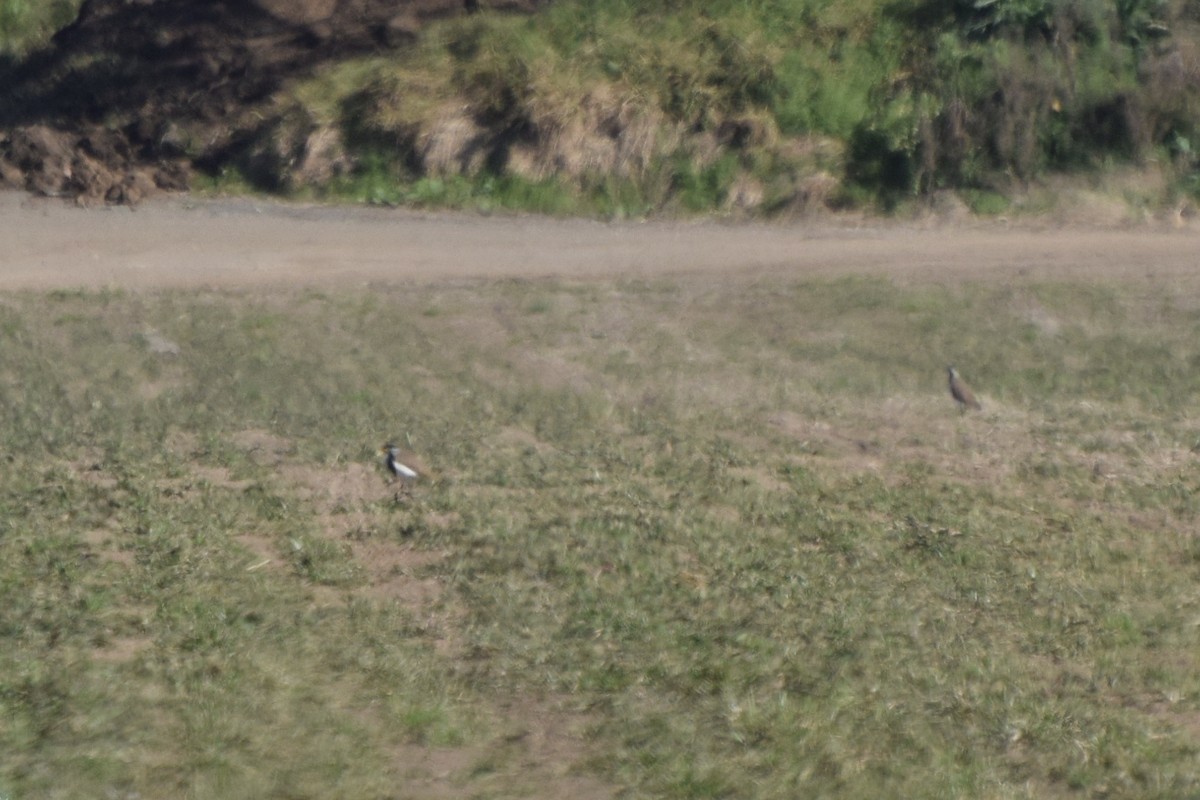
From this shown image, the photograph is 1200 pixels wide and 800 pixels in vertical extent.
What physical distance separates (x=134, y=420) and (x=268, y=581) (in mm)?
2517

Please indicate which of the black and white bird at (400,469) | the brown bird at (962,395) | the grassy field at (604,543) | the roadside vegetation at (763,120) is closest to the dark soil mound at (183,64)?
the roadside vegetation at (763,120)

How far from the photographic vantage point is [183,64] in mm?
14695

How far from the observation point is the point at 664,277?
1217 centimetres

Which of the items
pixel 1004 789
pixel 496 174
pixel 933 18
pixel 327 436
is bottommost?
pixel 1004 789

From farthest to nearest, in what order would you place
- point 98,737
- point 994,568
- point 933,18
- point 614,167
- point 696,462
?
point 933,18 < point 614,167 < point 696,462 < point 994,568 < point 98,737

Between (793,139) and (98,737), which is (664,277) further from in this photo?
(98,737)

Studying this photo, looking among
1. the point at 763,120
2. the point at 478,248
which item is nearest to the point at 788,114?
the point at 763,120

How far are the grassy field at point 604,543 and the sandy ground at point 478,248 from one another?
15.9 inches

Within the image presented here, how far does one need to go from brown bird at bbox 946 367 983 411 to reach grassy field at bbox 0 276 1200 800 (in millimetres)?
108

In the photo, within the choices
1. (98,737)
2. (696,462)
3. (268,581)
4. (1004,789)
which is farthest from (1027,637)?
(98,737)

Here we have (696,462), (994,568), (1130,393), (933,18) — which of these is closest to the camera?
(994,568)

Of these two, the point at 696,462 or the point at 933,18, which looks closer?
the point at 696,462

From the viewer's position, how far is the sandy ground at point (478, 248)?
1199 cm

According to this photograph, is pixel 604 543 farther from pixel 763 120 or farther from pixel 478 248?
pixel 763 120
